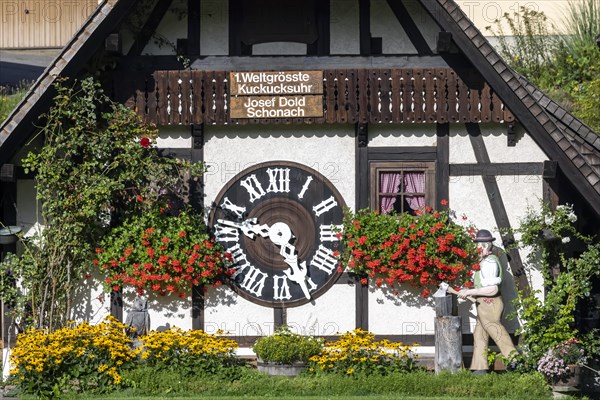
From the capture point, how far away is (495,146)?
53.1ft

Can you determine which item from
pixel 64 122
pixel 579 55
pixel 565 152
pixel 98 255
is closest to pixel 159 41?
pixel 64 122

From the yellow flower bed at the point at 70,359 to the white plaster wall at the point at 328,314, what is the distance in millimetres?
2235

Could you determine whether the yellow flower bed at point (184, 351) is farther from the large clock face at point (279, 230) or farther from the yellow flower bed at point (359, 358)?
the yellow flower bed at point (359, 358)

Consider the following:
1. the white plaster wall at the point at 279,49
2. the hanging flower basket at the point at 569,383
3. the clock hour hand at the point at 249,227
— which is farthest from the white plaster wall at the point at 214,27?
the hanging flower basket at the point at 569,383

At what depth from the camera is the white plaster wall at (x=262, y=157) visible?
16266 mm

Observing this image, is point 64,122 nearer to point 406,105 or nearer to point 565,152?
point 406,105

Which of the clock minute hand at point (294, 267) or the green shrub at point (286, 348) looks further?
the clock minute hand at point (294, 267)

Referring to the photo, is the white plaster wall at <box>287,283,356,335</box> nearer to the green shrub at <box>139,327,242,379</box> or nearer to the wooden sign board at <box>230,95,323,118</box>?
the green shrub at <box>139,327,242,379</box>

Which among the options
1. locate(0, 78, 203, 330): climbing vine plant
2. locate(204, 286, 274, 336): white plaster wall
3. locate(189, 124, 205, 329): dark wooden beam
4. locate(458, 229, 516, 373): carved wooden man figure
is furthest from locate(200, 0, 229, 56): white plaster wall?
locate(458, 229, 516, 373): carved wooden man figure

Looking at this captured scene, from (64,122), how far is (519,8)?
1464cm

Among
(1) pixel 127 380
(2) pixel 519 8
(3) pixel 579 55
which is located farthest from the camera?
(2) pixel 519 8

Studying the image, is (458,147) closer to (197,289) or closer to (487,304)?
(487,304)

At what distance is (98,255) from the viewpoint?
52.1 ft

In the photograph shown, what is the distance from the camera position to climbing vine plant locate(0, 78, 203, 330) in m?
15.7
